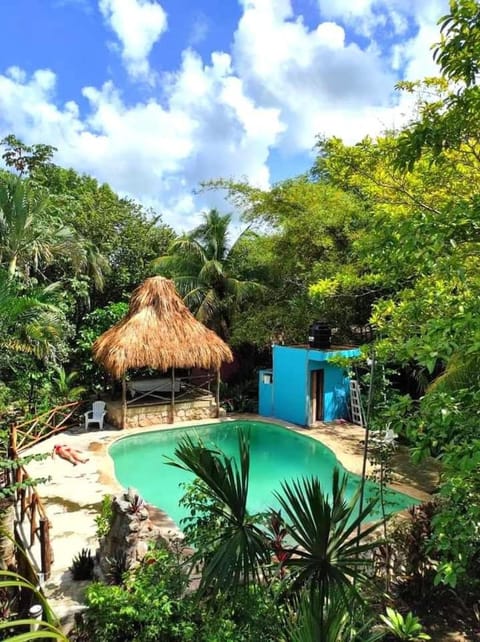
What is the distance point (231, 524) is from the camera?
9.80 feet

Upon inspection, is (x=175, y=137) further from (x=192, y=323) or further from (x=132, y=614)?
(x=132, y=614)

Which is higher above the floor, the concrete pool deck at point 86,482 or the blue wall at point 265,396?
the blue wall at point 265,396

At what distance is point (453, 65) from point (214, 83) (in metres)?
7.76

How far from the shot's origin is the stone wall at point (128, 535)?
4836 millimetres

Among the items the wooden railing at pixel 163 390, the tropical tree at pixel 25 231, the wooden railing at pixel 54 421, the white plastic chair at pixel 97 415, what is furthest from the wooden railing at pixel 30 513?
the tropical tree at pixel 25 231

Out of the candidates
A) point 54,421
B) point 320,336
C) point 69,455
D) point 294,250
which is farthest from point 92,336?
point 320,336

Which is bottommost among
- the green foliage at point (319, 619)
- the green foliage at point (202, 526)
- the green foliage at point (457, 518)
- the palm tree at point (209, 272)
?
the green foliage at point (319, 619)

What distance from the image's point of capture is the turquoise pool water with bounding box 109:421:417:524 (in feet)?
28.2

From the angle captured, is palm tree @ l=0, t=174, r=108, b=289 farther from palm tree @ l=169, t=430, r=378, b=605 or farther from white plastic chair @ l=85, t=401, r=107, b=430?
palm tree @ l=169, t=430, r=378, b=605

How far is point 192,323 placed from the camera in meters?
14.0

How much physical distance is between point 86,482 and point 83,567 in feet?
11.8

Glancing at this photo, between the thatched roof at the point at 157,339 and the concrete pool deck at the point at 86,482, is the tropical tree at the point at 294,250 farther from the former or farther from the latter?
the concrete pool deck at the point at 86,482

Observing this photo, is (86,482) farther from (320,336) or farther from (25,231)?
(320,336)

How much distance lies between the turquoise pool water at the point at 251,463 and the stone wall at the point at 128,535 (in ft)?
8.42
